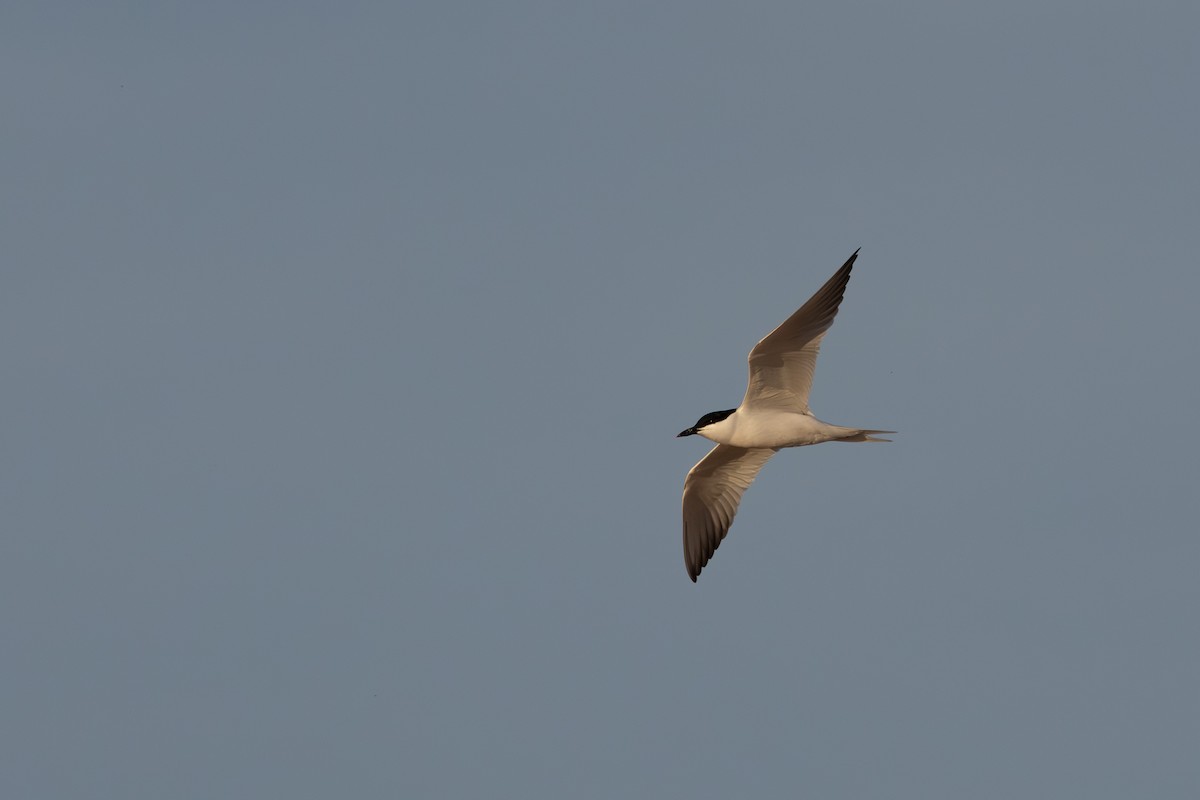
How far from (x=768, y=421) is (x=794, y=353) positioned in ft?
3.85

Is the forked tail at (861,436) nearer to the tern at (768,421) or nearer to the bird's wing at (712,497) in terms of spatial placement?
the tern at (768,421)

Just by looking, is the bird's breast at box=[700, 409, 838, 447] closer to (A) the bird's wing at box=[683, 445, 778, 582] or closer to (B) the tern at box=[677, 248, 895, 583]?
(B) the tern at box=[677, 248, 895, 583]

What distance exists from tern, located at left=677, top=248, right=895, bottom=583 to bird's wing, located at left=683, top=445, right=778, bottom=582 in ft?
0.05

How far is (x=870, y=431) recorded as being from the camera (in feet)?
82.1

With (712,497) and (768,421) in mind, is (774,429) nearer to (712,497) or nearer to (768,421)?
(768,421)

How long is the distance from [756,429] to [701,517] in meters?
3.10

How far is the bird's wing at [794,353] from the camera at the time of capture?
81.6 feet

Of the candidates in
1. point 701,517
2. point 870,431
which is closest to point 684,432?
point 701,517

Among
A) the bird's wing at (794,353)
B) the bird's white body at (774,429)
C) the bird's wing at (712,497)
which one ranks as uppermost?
the bird's wing at (794,353)

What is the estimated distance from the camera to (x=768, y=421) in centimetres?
2606

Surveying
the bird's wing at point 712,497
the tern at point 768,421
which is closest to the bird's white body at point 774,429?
the tern at point 768,421

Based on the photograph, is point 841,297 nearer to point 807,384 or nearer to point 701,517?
point 807,384

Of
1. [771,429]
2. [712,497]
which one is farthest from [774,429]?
[712,497]

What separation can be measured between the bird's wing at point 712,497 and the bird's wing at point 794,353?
7.54 ft
